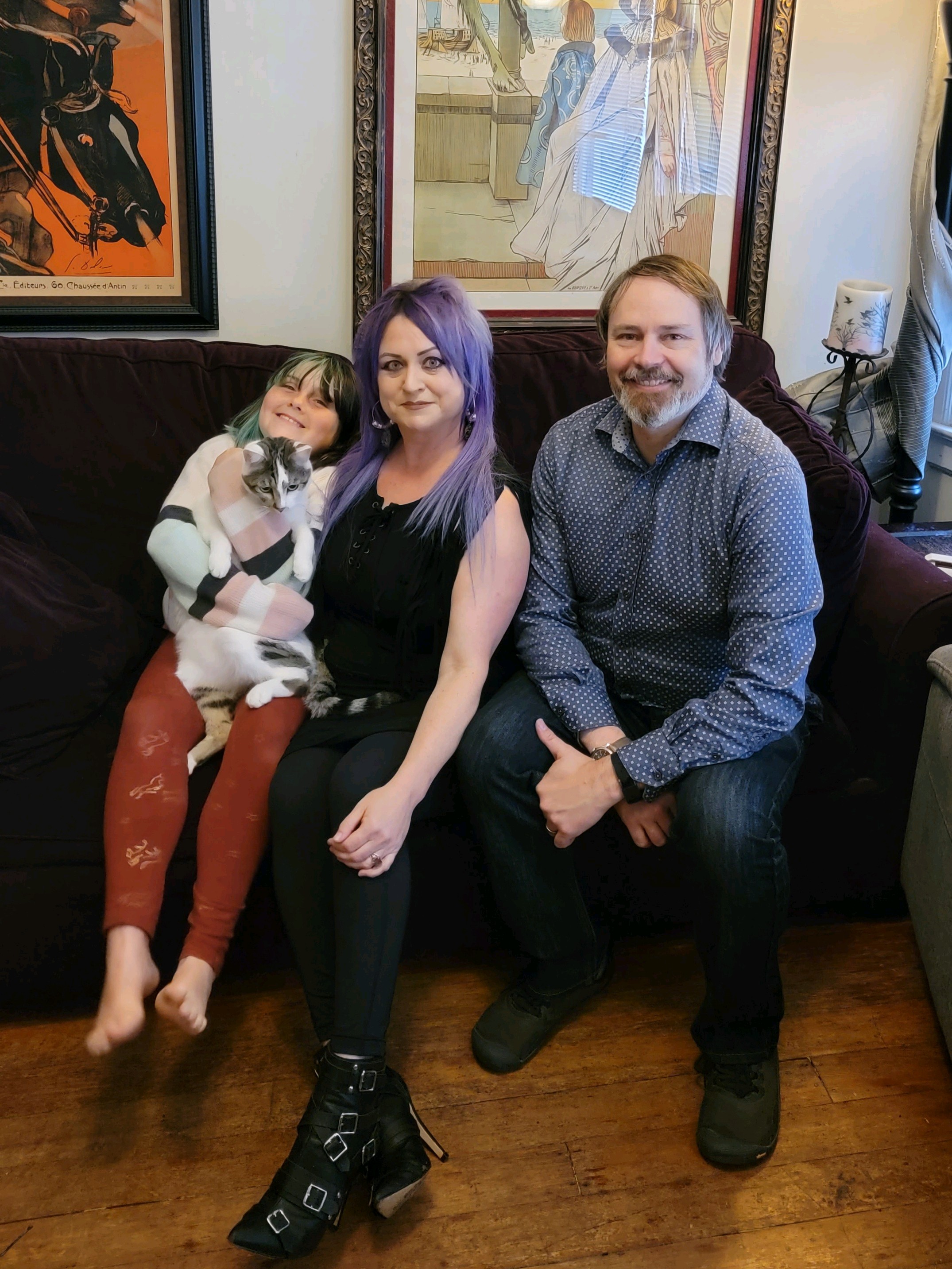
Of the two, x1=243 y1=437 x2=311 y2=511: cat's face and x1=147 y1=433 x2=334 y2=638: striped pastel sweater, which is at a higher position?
x1=243 y1=437 x2=311 y2=511: cat's face

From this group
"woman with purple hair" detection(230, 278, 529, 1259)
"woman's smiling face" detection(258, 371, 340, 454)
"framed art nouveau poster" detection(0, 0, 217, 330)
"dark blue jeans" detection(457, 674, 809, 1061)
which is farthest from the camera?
"framed art nouveau poster" detection(0, 0, 217, 330)

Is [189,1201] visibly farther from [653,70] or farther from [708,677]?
[653,70]

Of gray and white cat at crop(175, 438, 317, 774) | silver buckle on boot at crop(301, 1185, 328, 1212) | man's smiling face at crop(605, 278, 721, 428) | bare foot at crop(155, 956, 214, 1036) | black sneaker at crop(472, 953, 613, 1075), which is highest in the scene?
man's smiling face at crop(605, 278, 721, 428)

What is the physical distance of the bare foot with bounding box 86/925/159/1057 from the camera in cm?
139

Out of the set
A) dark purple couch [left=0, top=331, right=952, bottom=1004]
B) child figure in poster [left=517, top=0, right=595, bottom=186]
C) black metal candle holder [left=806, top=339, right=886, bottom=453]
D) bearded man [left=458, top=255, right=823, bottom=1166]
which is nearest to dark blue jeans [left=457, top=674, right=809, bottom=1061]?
bearded man [left=458, top=255, right=823, bottom=1166]

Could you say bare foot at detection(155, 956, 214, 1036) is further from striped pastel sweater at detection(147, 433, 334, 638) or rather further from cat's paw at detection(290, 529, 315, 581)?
cat's paw at detection(290, 529, 315, 581)

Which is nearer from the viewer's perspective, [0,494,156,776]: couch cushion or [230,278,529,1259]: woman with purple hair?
[230,278,529,1259]: woman with purple hair

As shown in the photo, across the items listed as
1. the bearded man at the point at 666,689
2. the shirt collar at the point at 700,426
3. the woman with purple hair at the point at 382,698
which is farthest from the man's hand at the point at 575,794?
the shirt collar at the point at 700,426

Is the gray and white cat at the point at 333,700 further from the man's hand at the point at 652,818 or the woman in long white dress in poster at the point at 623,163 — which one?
the woman in long white dress in poster at the point at 623,163

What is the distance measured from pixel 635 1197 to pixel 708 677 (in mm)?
802

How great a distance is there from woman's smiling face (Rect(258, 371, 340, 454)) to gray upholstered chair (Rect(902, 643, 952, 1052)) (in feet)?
3.79

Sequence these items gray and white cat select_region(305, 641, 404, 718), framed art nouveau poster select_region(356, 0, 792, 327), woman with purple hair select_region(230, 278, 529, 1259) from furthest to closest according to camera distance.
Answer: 1. framed art nouveau poster select_region(356, 0, 792, 327)
2. gray and white cat select_region(305, 641, 404, 718)
3. woman with purple hair select_region(230, 278, 529, 1259)

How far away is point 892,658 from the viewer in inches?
68.4

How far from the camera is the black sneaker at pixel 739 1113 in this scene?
1.50 metres
